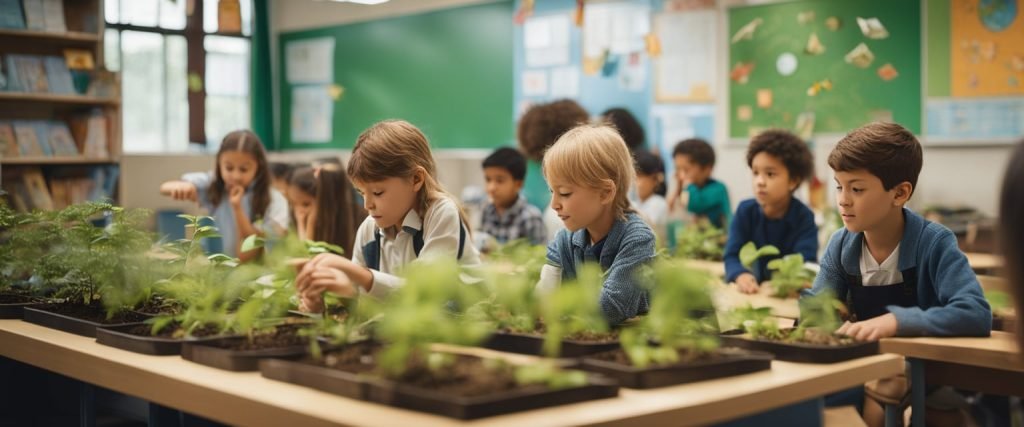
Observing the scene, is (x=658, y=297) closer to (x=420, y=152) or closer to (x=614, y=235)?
(x=614, y=235)

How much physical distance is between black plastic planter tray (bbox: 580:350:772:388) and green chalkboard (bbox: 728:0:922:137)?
15.8 ft

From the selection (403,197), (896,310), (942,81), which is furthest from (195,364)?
(942,81)

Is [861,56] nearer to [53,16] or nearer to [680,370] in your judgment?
[53,16]

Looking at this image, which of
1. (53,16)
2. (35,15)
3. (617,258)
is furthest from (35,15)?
(617,258)

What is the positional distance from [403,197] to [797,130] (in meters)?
4.44

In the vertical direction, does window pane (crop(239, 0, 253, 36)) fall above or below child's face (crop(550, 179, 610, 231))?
above

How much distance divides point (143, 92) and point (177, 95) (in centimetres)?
32

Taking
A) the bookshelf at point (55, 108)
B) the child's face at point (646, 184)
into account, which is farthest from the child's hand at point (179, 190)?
the bookshelf at point (55, 108)

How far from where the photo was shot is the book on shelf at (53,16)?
6668 millimetres

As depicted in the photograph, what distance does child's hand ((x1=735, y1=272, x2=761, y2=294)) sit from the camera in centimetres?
346

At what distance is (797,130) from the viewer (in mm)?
6688

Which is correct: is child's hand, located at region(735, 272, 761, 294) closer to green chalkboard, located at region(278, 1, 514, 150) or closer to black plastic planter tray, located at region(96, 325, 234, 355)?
black plastic planter tray, located at region(96, 325, 234, 355)

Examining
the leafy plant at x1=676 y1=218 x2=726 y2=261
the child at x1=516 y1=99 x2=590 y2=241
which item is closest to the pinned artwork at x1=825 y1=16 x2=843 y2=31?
the child at x1=516 y1=99 x2=590 y2=241

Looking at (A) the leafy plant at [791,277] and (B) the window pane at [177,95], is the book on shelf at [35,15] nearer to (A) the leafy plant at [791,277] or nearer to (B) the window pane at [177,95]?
(B) the window pane at [177,95]
